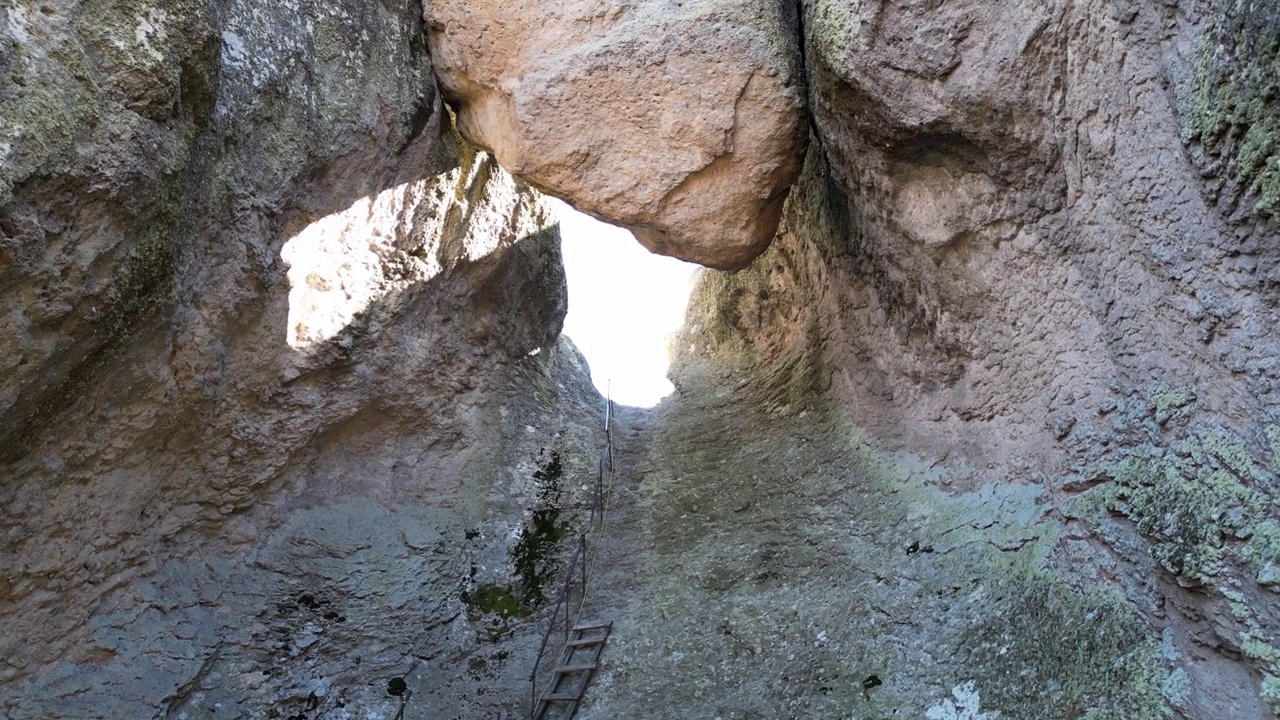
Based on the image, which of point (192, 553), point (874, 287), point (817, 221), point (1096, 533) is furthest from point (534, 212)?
point (1096, 533)

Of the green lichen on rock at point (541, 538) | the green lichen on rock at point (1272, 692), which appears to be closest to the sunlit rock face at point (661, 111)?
the green lichen on rock at point (541, 538)

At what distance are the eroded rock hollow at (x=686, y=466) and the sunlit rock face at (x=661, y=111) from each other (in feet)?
0.10

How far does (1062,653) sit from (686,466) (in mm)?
4509

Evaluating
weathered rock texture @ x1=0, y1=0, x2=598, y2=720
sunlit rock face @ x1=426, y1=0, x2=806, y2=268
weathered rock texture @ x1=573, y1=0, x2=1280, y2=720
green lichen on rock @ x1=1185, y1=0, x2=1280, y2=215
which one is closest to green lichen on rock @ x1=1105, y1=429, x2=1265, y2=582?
weathered rock texture @ x1=573, y1=0, x2=1280, y2=720

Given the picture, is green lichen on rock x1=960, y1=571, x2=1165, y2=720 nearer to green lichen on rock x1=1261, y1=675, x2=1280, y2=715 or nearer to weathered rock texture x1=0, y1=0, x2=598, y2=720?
green lichen on rock x1=1261, y1=675, x2=1280, y2=715

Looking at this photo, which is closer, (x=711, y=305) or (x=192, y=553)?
(x=192, y=553)

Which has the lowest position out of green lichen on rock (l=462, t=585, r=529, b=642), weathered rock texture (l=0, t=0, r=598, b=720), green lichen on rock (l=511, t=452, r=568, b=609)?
green lichen on rock (l=462, t=585, r=529, b=642)

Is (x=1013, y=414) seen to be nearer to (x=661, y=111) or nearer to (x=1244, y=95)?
(x=1244, y=95)

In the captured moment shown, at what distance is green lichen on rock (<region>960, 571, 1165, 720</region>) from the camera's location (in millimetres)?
4285

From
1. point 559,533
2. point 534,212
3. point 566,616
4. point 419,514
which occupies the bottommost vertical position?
point 566,616

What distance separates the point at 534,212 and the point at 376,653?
4710mm

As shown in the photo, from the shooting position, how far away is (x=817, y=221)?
8.27 metres

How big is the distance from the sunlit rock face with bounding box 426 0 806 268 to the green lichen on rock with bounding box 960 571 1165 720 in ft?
10.7

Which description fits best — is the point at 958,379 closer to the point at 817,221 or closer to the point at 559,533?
the point at 817,221
